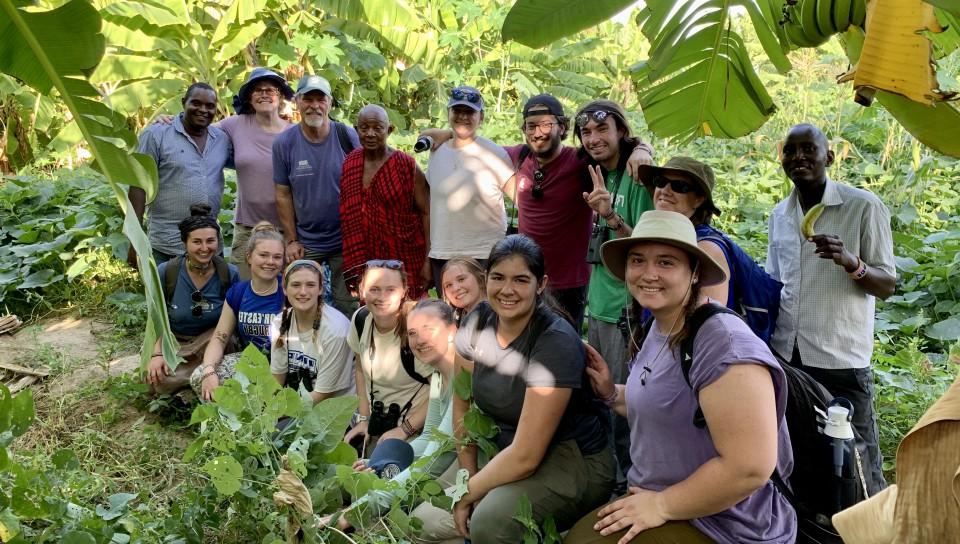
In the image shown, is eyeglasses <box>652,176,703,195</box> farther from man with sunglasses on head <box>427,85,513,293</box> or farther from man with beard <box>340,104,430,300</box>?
man with beard <box>340,104,430,300</box>

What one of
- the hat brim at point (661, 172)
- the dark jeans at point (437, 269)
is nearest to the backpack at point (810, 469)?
the hat brim at point (661, 172)

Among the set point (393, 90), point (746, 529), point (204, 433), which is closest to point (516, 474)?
point (746, 529)

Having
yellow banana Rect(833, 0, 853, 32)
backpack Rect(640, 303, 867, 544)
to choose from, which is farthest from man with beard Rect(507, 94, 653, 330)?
yellow banana Rect(833, 0, 853, 32)

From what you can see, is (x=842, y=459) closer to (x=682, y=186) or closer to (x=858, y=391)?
(x=858, y=391)

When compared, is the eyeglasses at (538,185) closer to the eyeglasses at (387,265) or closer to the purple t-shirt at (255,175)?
the eyeglasses at (387,265)

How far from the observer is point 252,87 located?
4.68m

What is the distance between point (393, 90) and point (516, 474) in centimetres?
736

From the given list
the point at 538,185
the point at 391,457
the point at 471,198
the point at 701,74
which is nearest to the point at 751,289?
the point at 701,74

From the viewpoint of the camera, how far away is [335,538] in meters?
2.62

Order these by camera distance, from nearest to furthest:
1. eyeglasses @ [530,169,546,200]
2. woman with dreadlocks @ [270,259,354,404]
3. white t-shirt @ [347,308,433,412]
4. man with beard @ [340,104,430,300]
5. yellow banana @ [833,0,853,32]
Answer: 1. yellow banana @ [833,0,853,32]
2. white t-shirt @ [347,308,433,412]
3. eyeglasses @ [530,169,546,200]
4. woman with dreadlocks @ [270,259,354,404]
5. man with beard @ [340,104,430,300]

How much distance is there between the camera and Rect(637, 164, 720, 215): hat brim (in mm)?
2766

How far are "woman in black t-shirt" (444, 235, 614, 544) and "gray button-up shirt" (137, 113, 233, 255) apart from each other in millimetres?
2514

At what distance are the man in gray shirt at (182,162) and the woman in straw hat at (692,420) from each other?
10.1 feet

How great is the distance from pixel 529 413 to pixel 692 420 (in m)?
0.66
